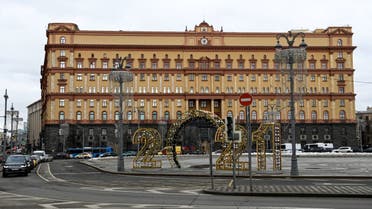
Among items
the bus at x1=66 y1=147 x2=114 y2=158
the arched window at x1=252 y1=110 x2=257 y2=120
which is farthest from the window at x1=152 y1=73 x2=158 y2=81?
the arched window at x1=252 y1=110 x2=257 y2=120

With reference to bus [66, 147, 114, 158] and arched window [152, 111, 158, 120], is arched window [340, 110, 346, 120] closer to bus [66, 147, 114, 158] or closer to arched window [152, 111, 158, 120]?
arched window [152, 111, 158, 120]

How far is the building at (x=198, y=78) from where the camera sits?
110m

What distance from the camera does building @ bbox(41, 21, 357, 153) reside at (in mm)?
109562

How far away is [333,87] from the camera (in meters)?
114

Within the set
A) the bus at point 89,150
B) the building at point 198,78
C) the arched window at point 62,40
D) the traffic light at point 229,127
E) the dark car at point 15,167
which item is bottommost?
the bus at point 89,150

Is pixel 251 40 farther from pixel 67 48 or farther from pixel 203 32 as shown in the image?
pixel 67 48

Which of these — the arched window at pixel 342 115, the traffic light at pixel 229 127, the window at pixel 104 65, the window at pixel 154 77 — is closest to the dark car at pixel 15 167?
the traffic light at pixel 229 127

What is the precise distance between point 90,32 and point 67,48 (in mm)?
6924

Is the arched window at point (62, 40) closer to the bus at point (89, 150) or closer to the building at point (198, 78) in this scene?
the building at point (198, 78)

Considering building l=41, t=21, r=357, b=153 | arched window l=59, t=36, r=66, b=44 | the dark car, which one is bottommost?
the dark car

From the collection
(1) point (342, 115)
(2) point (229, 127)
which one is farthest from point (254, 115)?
(2) point (229, 127)

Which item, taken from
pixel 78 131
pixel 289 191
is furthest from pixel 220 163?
pixel 78 131

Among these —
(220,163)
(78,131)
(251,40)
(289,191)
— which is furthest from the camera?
(251,40)

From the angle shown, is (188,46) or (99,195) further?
(188,46)
